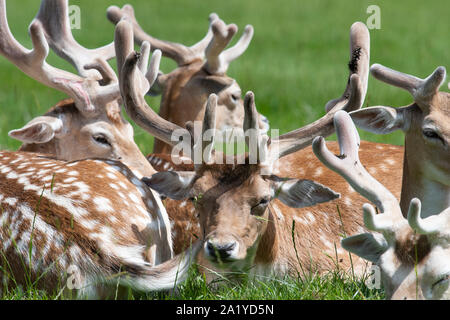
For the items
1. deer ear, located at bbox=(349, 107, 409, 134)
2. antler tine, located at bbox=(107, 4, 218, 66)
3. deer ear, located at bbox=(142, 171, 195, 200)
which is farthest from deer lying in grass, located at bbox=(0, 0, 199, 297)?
antler tine, located at bbox=(107, 4, 218, 66)

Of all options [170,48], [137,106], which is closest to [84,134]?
[137,106]

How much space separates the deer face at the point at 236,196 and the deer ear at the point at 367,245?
37 centimetres

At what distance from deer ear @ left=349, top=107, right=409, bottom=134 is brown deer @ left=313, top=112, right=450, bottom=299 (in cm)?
76

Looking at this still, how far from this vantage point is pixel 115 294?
12.4 ft

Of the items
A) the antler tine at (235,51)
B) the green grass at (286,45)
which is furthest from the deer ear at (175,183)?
the antler tine at (235,51)

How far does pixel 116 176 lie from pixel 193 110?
7.64 feet

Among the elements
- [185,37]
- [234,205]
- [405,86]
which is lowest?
[185,37]

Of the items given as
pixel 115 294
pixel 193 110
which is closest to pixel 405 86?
pixel 115 294

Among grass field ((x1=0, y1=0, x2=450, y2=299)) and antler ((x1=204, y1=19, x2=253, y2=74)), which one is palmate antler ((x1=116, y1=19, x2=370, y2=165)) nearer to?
grass field ((x1=0, y1=0, x2=450, y2=299))

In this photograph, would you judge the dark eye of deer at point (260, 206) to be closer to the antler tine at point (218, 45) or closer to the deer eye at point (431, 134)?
the deer eye at point (431, 134)

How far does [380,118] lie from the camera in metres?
4.49

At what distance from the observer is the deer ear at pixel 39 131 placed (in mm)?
5137

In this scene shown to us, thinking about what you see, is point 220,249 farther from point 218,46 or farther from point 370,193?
point 218,46

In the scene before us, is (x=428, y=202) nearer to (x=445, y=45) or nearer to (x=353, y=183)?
(x=353, y=183)
